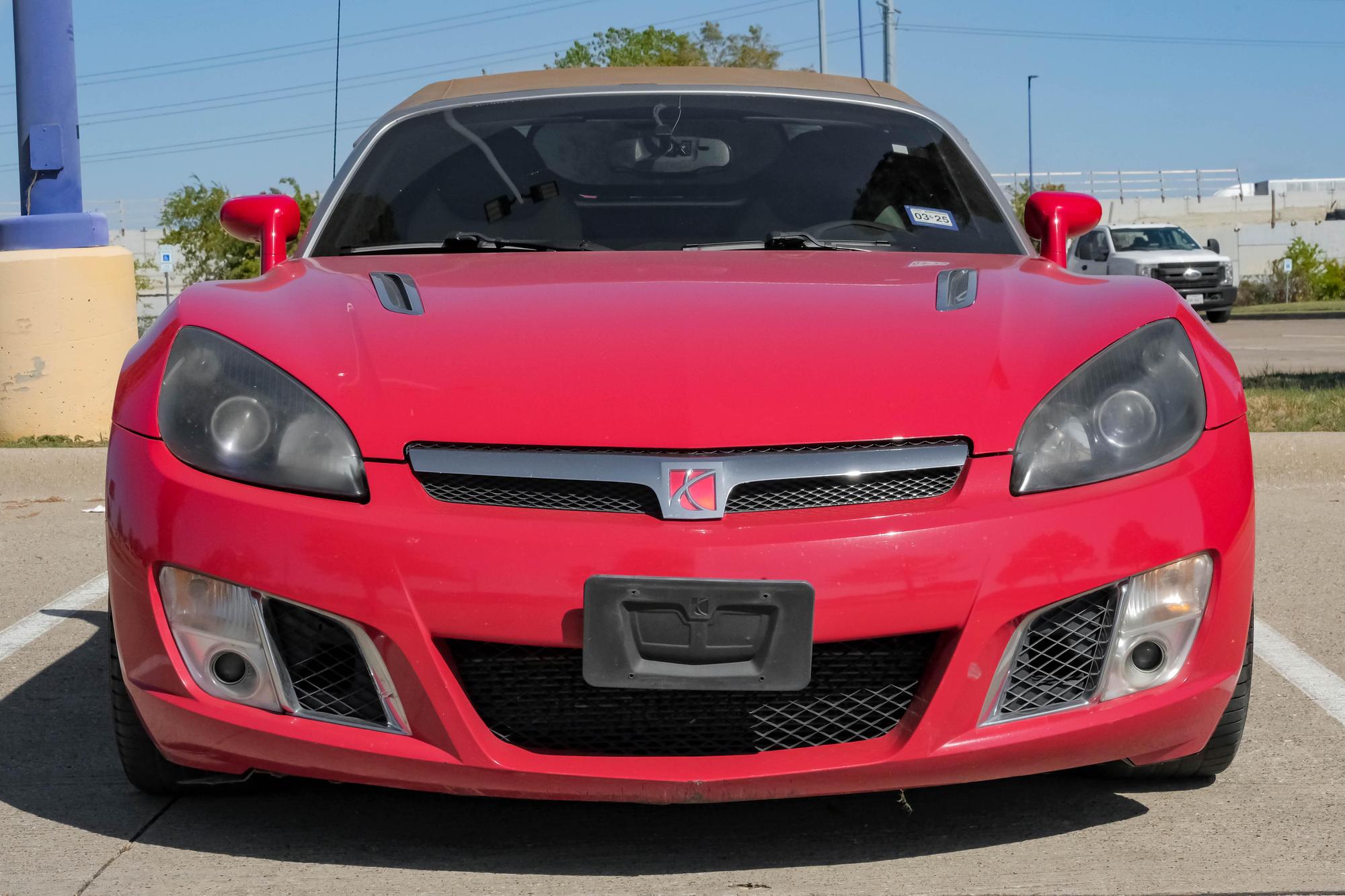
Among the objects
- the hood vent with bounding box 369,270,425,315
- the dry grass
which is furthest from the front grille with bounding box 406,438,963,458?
the dry grass

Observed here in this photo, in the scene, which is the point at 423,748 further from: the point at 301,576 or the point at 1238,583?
the point at 1238,583

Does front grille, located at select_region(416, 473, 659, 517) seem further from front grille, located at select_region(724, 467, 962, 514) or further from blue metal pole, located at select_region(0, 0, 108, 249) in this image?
blue metal pole, located at select_region(0, 0, 108, 249)

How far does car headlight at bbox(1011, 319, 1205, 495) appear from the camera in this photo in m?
2.27

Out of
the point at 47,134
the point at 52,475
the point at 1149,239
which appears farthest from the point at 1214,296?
the point at 52,475

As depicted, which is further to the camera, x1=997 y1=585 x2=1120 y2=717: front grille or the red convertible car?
x1=997 y1=585 x2=1120 y2=717: front grille

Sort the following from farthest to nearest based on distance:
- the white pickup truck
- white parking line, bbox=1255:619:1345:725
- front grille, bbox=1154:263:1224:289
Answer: front grille, bbox=1154:263:1224:289 → the white pickup truck → white parking line, bbox=1255:619:1345:725

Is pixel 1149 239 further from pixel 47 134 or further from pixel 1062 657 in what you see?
pixel 1062 657

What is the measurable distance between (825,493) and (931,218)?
1.37 meters

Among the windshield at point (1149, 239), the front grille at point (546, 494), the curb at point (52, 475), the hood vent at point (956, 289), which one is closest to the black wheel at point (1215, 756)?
the hood vent at point (956, 289)

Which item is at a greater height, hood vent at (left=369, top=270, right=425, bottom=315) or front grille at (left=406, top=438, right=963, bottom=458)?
hood vent at (left=369, top=270, right=425, bottom=315)

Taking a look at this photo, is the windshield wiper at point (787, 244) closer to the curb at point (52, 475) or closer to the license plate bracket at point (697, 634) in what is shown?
the license plate bracket at point (697, 634)

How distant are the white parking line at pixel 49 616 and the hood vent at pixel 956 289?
256 centimetres

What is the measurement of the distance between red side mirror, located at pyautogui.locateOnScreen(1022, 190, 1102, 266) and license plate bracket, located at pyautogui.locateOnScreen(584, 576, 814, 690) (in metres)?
1.70

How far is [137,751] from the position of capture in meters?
2.62
